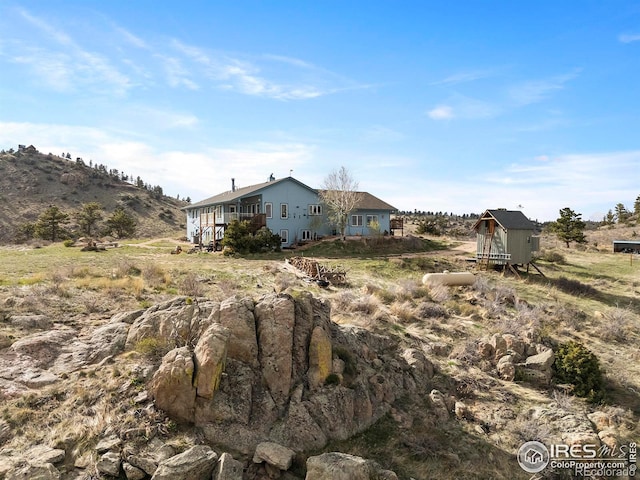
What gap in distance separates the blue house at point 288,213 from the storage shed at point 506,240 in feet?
47.5

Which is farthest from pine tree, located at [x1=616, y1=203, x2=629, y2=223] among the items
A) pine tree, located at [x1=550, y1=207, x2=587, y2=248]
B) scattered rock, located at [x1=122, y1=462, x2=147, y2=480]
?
scattered rock, located at [x1=122, y1=462, x2=147, y2=480]

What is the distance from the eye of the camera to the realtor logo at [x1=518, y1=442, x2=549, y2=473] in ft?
34.7

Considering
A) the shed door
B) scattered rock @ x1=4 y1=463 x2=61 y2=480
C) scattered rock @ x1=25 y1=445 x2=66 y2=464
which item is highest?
the shed door

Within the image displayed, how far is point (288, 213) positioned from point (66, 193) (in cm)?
5759

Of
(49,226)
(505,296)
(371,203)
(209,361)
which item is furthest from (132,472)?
(49,226)

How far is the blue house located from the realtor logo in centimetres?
3297

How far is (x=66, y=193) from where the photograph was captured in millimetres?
77750

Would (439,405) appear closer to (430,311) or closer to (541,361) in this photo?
(541,361)

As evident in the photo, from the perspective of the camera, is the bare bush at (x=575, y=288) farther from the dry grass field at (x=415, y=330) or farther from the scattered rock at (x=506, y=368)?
the scattered rock at (x=506, y=368)

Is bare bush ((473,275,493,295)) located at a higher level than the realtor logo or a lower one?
higher

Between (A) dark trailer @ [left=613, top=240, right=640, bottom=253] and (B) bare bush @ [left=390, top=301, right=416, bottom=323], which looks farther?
(A) dark trailer @ [left=613, top=240, right=640, bottom=253]

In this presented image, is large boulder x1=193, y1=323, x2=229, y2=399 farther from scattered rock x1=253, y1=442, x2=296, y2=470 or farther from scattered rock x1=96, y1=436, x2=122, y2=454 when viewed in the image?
scattered rock x1=96, y1=436, x2=122, y2=454

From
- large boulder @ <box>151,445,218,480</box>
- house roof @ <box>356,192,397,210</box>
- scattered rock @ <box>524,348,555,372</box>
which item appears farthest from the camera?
house roof @ <box>356,192,397,210</box>

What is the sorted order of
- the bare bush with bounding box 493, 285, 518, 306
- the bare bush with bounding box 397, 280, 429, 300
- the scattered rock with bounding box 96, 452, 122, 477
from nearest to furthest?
the scattered rock with bounding box 96, 452, 122, 477, the bare bush with bounding box 397, 280, 429, 300, the bare bush with bounding box 493, 285, 518, 306
